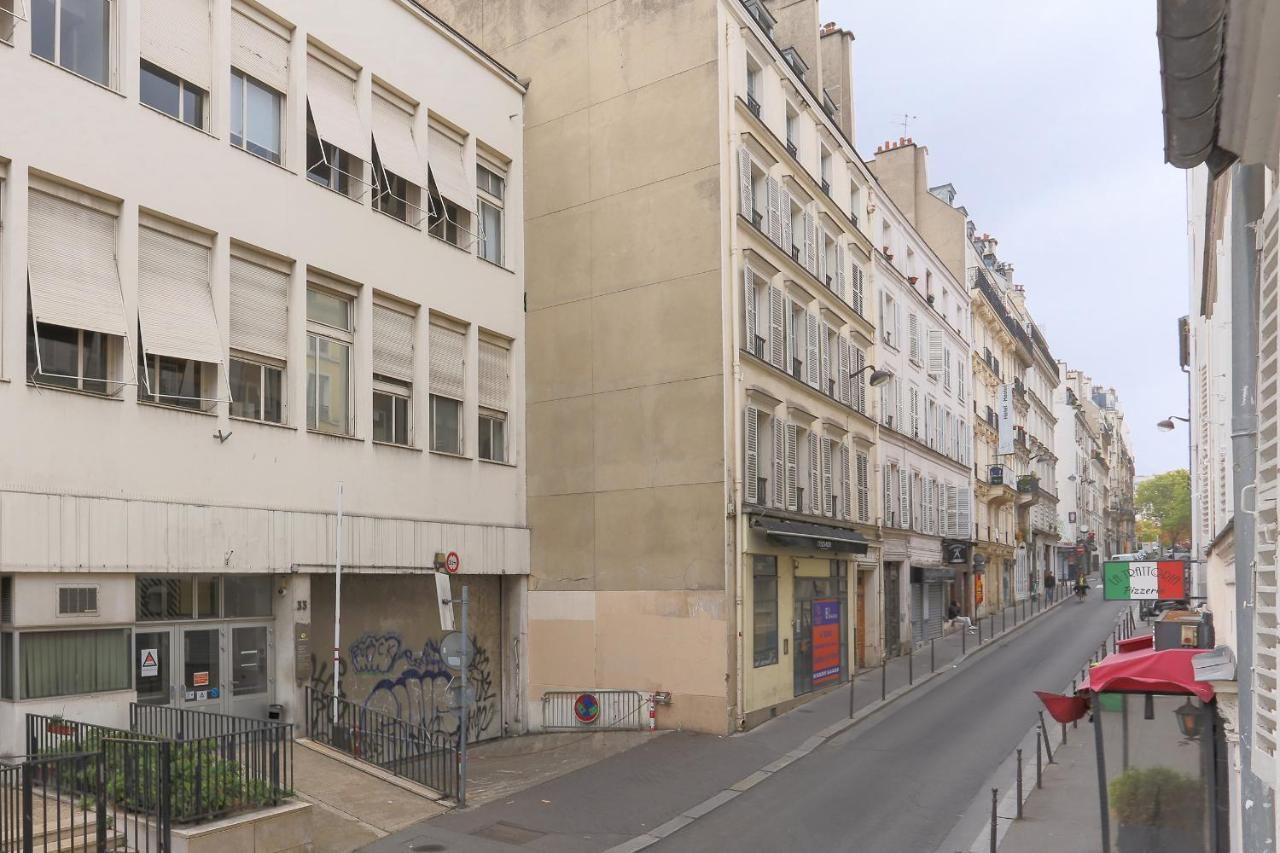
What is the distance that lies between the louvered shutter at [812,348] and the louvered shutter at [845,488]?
9.07 ft

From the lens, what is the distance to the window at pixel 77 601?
45.6 ft

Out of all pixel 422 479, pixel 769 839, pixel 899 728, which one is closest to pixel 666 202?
pixel 422 479

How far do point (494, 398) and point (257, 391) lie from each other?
6.44 m

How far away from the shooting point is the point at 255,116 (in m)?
17.5

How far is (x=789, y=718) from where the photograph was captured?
2277 centimetres

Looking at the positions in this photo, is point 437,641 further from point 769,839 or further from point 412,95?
point 412,95

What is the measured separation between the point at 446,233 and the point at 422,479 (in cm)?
505

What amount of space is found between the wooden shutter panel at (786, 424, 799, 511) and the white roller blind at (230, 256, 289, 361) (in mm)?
12082

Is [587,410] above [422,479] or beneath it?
above

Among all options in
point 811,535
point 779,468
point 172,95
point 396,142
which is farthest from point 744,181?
point 172,95

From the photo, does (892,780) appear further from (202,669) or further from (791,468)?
(202,669)

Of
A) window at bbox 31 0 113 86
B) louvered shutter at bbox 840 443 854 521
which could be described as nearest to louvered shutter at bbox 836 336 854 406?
louvered shutter at bbox 840 443 854 521

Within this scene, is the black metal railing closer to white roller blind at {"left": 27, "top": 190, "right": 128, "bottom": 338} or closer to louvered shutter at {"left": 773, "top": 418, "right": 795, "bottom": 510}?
white roller blind at {"left": 27, "top": 190, "right": 128, "bottom": 338}

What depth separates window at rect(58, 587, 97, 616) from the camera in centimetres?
1391
